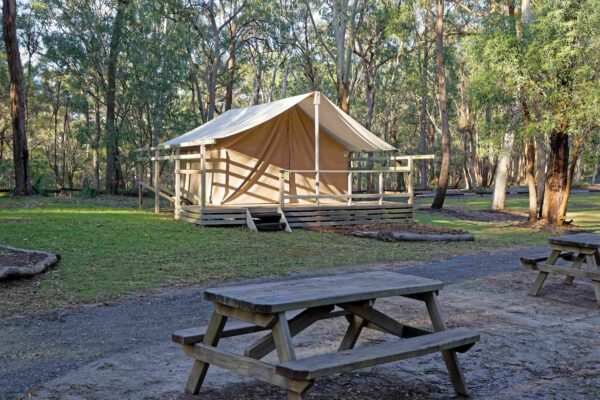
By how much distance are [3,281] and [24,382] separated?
3.65 m

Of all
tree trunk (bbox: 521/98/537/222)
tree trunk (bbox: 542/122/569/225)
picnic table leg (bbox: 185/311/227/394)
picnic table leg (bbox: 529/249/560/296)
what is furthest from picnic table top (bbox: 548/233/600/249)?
tree trunk (bbox: 521/98/537/222)

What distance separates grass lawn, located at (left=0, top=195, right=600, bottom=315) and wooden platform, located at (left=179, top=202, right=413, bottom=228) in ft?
1.69

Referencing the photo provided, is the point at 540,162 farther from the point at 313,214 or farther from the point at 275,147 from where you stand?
the point at 275,147

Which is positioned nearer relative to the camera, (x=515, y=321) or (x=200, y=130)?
(x=515, y=321)

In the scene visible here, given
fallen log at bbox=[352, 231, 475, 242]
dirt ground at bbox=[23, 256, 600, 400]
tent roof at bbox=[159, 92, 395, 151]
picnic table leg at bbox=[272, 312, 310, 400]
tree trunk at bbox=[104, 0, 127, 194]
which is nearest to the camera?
picnic table leg at bbox=[272, 312, 310, 400]

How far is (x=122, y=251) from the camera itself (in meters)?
10.4

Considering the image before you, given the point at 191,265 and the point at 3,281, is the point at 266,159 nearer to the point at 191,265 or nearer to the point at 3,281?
the point at 191,265

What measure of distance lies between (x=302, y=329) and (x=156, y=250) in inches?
282

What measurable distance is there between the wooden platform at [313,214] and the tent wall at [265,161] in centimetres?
162

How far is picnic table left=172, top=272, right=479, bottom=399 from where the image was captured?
11.0 feet

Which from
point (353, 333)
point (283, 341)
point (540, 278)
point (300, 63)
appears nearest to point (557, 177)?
point (540, 278)

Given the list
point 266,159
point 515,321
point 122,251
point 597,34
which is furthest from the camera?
point 266,159

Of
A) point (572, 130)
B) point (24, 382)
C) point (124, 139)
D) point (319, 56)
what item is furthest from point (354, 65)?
point (24, 382)

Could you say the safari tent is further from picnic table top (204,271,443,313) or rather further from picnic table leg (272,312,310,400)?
picnic table leg (272,312,310,400)
